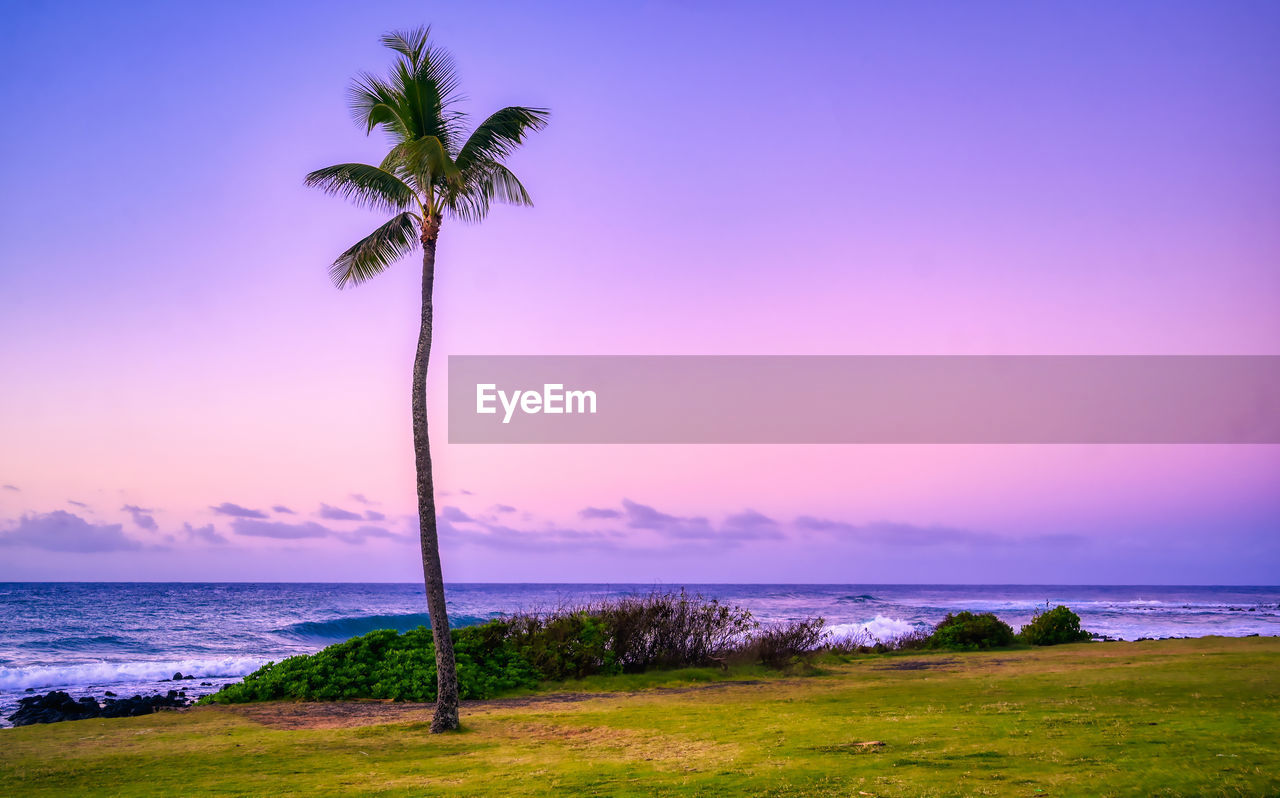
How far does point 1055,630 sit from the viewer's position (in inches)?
993

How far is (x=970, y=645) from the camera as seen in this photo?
24.1m

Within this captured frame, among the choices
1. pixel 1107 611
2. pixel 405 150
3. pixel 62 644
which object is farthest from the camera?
pixel 1107 611

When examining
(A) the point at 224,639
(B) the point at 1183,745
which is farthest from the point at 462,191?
(A) the point at 224,639

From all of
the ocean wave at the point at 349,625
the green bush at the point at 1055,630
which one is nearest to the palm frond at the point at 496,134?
the green bush at the point at 1055,630

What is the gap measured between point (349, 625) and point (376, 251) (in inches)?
1414

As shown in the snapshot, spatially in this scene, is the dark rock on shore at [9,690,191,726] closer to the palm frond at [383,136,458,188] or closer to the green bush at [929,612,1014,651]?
the palm frond at [383,136,458,188]

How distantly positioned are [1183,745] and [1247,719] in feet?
7.25

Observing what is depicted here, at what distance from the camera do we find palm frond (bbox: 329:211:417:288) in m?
14.1

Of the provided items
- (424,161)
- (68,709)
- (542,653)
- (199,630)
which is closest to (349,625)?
(199,630)

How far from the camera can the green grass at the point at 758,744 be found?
7.80 metres

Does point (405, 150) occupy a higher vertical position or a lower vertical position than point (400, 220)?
higher

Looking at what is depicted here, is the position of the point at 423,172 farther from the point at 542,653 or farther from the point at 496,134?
the point at 542,653

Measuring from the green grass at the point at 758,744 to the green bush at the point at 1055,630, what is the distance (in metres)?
8.41

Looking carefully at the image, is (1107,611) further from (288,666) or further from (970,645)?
→ (288,666)
